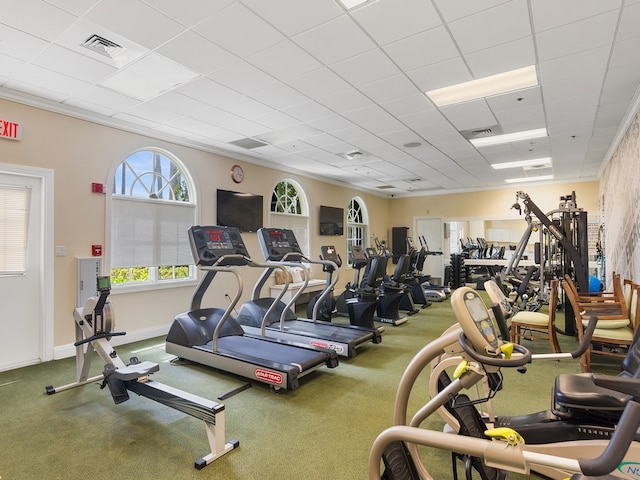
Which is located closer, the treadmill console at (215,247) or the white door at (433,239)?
the treadmill console at (215,247)

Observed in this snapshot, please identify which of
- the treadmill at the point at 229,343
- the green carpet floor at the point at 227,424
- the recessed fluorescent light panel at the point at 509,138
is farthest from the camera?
the recessed fluorescent light panel at the point at 509,138

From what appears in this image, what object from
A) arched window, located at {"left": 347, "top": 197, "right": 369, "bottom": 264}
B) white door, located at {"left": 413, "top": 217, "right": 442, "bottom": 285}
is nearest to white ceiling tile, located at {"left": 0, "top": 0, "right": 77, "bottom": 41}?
arched window, located at {"left": 347, "top": 197, "right": 369, "bottom": 264}

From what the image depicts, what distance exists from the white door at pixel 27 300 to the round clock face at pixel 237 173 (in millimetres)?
2875

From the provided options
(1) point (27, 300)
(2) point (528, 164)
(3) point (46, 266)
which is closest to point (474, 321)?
(3) point (46, 266)

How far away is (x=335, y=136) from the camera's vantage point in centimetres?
558

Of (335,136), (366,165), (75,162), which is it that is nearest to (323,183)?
(366,165)

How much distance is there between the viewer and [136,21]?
107 inches

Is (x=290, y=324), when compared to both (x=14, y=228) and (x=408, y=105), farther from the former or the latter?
Result: (x=14, y=228)

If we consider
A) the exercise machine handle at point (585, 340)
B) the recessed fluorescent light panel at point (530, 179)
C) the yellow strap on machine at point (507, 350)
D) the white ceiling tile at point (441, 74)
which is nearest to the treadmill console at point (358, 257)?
the white ceiling tile at point (441, 74)

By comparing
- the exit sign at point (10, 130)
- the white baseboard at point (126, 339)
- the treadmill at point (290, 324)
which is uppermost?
the exit sign at point (10, 130)

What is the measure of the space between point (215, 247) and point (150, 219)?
1.90 metres

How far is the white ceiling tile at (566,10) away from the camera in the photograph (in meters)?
2.50

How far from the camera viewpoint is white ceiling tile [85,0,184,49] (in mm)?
2562

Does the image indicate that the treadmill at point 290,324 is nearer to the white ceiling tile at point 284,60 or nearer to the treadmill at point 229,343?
the treadmill at point 229,343
